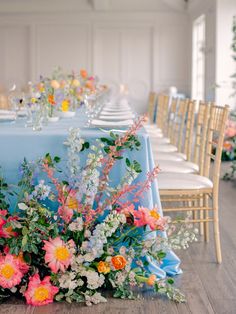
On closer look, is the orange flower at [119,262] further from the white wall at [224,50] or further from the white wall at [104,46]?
the white wall at [104,46]

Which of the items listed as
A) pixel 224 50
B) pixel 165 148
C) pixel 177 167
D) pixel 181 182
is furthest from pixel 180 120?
pixel 224 50

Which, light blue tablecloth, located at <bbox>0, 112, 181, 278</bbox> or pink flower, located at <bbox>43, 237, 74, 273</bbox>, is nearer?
pink flower, located at <bbox>43, 237, 74, 273</bbox>

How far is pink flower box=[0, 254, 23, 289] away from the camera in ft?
9.78

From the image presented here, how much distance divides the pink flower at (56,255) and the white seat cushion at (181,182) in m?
0.92

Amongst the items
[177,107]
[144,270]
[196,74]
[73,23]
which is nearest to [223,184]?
[177,107]

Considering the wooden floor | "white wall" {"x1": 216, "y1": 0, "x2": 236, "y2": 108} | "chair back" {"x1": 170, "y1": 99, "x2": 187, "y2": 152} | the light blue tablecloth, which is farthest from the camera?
"white wall" {"x1": 216, "y1": 0, "x2": 236, "y2": 108}

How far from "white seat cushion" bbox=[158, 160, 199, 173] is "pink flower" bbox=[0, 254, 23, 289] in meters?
1.46

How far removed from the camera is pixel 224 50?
10008 mm

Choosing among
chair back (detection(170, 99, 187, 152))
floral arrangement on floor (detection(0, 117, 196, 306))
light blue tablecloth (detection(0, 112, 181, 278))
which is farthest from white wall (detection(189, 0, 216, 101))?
floral arrangement on floor (detection(0, 117, 196, 306))

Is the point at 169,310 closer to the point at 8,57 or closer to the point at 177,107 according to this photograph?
the point at 177,107

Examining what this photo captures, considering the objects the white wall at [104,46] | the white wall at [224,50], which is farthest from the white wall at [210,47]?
the white wall at [104,46]

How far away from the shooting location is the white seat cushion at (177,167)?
4.22 metres

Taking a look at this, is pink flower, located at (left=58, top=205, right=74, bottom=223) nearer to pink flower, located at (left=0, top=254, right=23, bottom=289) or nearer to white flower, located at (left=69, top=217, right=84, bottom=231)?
white flower, located at (left=69, top=217, right=84, bottom=231)

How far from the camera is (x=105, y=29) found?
1367 centimetres
